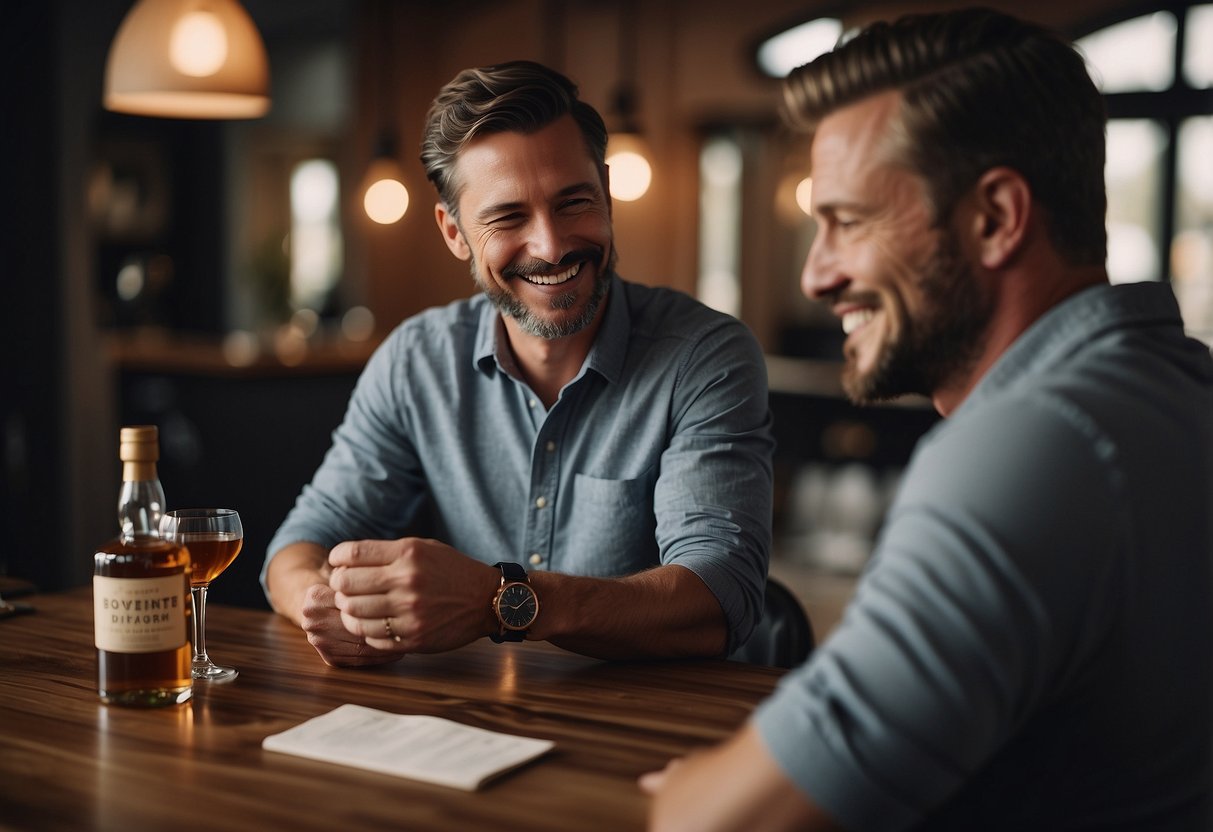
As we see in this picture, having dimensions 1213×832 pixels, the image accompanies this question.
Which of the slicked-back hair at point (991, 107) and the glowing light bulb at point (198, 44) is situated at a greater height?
the glowing light bulb at point (198, 44)

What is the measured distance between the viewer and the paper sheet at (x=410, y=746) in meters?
1.16

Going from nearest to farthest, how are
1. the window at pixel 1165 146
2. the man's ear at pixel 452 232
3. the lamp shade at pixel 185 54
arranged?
1. the man's ear at pixel 452 232
2. the lamp shade at pixel 185 54
3. the window at pixel 1165 146

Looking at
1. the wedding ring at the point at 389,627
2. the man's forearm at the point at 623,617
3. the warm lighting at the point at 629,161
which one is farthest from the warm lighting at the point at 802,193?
the wedding ring at the point at 389,627

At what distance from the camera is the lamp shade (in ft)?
7.55

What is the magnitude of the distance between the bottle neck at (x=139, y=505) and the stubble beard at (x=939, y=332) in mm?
807

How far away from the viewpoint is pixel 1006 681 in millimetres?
922

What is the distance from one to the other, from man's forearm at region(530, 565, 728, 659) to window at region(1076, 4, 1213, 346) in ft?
16.2

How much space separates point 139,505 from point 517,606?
0.47 metres

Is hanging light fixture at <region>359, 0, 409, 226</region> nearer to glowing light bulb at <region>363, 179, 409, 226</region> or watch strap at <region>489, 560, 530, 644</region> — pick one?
glowing light bulb at <region>363, 179, 409, 226</region>

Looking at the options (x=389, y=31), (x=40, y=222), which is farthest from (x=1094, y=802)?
(x=389, y=31)

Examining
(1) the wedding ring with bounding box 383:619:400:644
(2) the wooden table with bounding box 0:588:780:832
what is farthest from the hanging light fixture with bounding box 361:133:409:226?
(1) the wedding ring with bounding box 383:619:400:644

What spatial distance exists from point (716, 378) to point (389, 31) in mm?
7181

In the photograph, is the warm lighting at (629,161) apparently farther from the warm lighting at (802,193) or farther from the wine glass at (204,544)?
the wine glass at (204,544)

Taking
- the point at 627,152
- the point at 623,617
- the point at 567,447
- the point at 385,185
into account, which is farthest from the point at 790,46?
the point at 623,617
